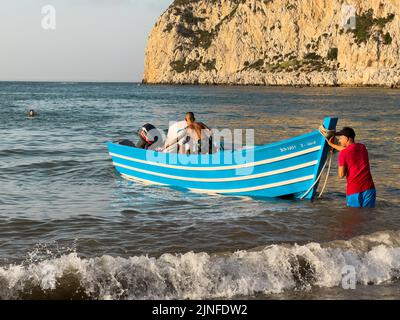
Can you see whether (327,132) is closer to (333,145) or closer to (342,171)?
(333,145)

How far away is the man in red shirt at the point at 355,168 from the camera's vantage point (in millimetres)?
9789

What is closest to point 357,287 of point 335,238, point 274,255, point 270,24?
point 274,255

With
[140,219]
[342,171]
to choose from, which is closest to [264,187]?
[342,171]

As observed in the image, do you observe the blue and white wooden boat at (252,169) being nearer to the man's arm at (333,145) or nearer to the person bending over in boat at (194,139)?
the man's arm at (333,145)

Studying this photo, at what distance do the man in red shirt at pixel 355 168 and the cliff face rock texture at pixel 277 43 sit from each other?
316 feet

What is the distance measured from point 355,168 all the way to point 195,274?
4.51 meters

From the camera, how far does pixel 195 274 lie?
6.95m

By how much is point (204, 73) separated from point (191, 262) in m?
165

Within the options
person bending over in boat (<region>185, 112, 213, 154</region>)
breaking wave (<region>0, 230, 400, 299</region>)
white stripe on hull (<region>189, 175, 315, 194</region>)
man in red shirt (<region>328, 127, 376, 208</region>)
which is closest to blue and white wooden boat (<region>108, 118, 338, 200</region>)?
white stripe on hull (<region>189, 175, 315, 194</region>)

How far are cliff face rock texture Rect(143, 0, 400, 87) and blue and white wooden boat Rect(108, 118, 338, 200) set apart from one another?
94.5 meters

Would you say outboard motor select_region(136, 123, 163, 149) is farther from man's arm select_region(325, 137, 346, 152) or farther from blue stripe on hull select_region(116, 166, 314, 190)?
man's arm select_region(325, 137, 346, 152)

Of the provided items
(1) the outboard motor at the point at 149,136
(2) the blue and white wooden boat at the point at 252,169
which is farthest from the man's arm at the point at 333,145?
(1) the outboard motor at the point at 149,136

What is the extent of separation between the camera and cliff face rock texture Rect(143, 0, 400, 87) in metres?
109
